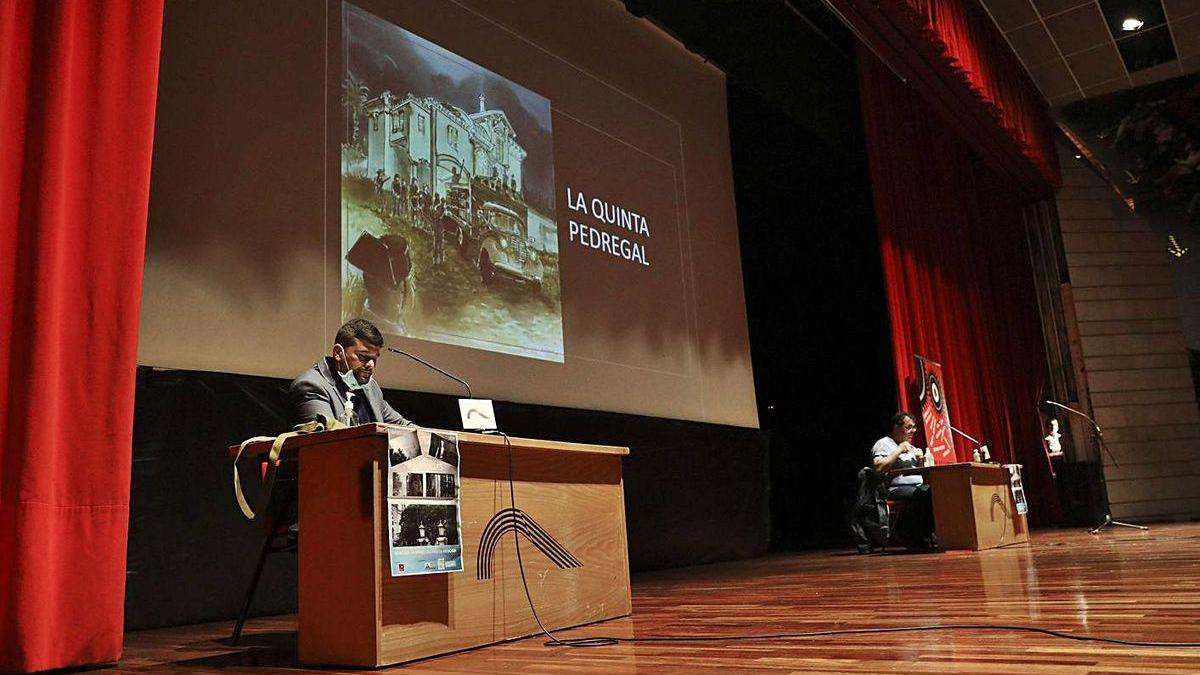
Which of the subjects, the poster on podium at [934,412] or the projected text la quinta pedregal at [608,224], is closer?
the projected text la quinta pedregal at [608,224]

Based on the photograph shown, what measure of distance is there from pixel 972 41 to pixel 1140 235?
13.5 ft

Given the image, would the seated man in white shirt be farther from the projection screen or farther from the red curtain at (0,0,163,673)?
the red curtain at (0,0,163,673)

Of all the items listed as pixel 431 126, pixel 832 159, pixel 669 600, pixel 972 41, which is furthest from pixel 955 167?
pixel 669 600

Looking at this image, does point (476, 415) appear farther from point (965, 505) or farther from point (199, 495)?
point (965, 505)

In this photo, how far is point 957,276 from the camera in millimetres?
8672

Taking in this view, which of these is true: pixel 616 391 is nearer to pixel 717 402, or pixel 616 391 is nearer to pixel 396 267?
pixel 717 402

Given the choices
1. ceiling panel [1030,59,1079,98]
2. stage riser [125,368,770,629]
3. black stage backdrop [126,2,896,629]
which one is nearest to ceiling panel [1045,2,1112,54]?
ceiling panel [1030,59,1079,98]

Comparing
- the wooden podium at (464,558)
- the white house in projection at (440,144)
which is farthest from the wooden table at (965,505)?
the wooden podium at (464,558)

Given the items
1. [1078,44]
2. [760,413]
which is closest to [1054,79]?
[1078,44]

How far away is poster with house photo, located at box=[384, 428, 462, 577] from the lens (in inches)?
88.7

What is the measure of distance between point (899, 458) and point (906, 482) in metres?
0.22

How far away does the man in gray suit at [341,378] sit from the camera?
3.01 metres

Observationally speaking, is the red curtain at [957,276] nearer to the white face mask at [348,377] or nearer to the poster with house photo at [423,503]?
the white face mask at [348,377]

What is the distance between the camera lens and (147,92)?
2.91m
